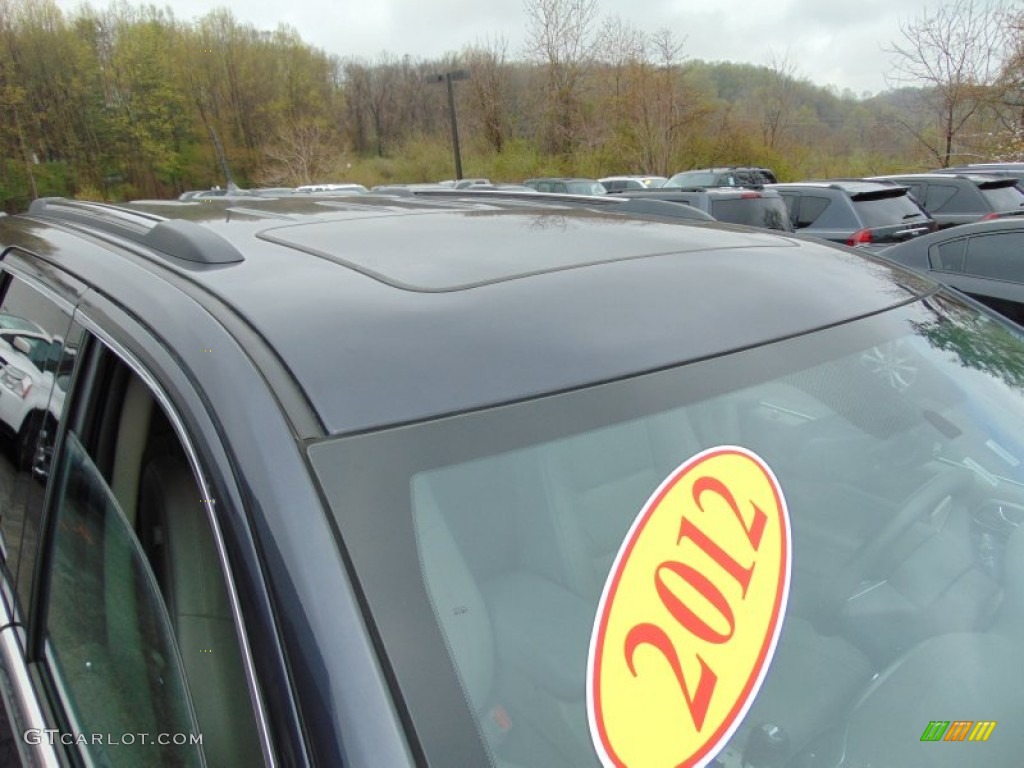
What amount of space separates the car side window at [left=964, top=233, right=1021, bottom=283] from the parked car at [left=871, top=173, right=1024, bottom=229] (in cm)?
590

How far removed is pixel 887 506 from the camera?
1.33 meters

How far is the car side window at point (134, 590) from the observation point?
3.21 feet

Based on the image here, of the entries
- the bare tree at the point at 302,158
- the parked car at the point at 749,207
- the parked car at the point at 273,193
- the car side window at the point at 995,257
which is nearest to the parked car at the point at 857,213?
the parked car at the point at 749,207

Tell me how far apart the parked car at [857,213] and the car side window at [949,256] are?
3125 mm

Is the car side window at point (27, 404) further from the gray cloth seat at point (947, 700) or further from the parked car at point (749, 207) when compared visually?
the parked car at point (749, 207)

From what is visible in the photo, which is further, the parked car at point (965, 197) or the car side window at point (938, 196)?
the car side window at point (938, 196)

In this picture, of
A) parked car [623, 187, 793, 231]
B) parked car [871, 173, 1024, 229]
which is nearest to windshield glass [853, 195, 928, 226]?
parked car [623, 187, 793, 231]

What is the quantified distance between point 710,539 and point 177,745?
0.79 metres

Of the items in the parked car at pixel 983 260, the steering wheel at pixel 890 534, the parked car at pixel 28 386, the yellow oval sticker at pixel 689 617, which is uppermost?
the parked car at pixel 28 386

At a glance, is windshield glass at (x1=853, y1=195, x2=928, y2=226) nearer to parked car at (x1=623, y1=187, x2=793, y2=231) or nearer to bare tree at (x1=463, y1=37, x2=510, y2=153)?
parked car at (x1=623, y1=187, x2=793, y2=231)

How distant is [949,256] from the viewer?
5586mm

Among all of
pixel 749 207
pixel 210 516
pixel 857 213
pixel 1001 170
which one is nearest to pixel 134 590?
pixel 210 516

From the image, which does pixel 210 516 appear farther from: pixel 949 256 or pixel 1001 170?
pixel 1001 170

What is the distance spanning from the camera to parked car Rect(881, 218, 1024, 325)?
16.9ft
